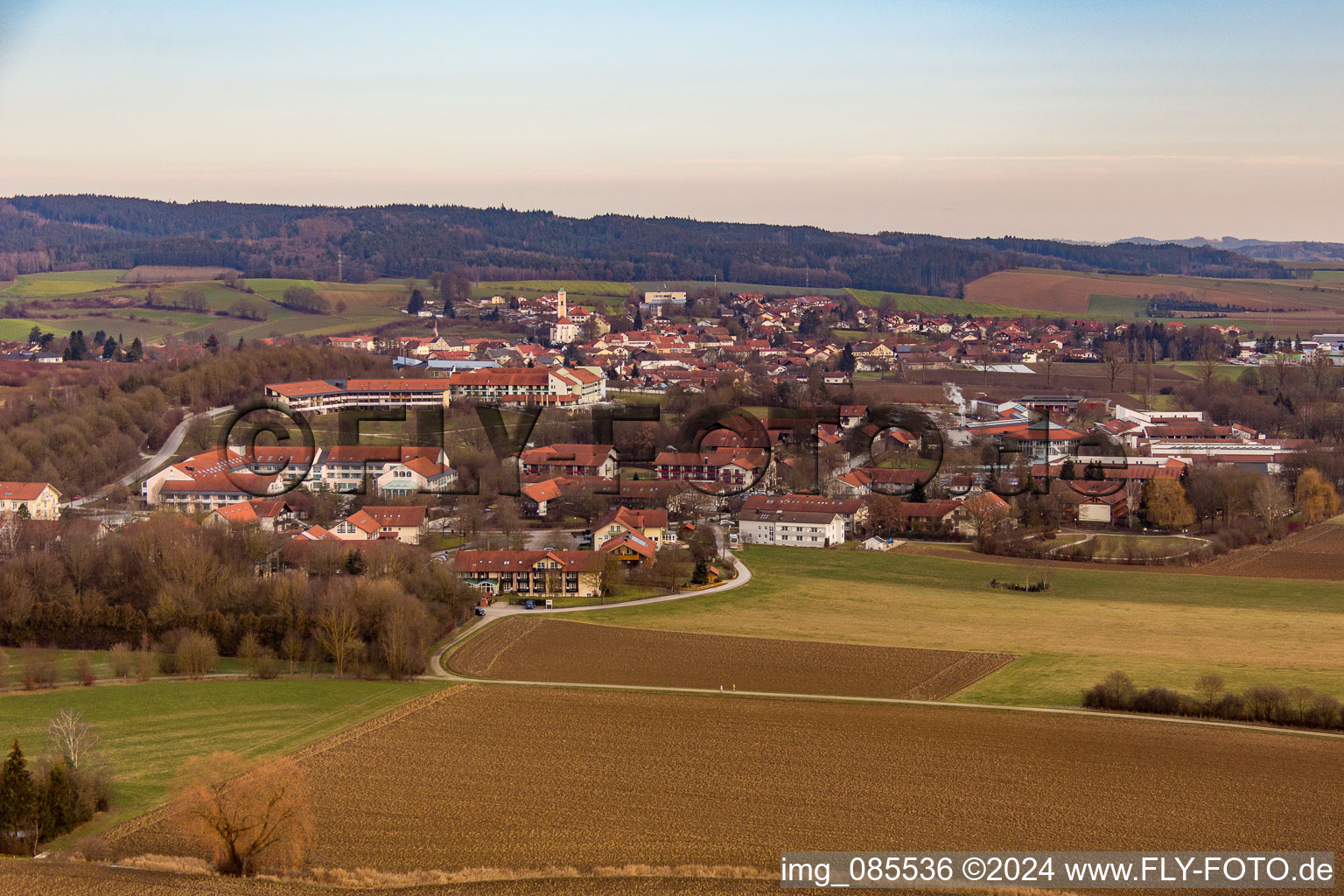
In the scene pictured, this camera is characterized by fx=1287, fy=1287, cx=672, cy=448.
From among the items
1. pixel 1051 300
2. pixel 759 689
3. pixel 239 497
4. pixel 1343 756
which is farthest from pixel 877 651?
pixel 1051 300

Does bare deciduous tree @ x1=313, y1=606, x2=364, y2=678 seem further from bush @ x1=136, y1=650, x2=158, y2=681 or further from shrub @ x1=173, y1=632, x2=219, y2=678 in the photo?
bush @ x1=136, y1=650, x2=158, y2=681

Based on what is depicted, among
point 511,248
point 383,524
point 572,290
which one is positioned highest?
point 511,248

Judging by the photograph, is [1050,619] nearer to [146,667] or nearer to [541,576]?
[541,576]

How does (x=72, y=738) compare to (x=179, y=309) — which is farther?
(x=179, y=309)

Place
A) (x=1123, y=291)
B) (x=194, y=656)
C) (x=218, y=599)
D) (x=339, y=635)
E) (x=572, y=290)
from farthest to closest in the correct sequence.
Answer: (x=572, y=290)
(x=1123, y=291)
(x=218, y=599)
(x=339, y=635)
(x=194, y=656)

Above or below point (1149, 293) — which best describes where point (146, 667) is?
below

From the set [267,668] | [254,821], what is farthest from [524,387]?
[254,821]
